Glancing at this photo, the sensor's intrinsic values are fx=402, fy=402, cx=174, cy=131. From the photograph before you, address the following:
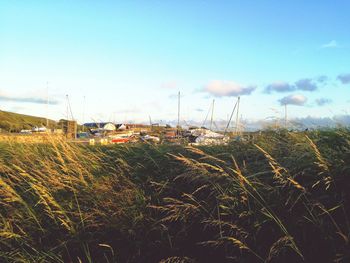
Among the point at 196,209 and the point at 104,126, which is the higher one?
the point at 104,126

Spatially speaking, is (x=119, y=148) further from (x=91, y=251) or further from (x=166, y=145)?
(x=91, y=251)

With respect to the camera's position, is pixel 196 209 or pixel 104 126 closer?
pixel 196 209

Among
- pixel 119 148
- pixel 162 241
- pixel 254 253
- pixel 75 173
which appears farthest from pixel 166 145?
pixel 254 253

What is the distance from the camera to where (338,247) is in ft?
13.0

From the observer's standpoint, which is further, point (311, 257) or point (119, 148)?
point (119, 148)

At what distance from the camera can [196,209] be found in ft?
16.0

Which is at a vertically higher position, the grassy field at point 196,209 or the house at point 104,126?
the house at point 104,126

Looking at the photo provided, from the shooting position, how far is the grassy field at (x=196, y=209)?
4.28 meters

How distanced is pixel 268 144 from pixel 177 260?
2660 mm

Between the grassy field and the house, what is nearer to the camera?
the grassy field

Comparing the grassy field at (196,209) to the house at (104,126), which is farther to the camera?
the house at (104,126)

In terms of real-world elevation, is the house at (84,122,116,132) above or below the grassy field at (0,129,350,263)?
above

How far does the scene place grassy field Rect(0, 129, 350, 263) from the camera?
4281mm

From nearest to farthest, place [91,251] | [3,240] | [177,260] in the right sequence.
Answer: [177,260] → [91,251] → [3,240]
